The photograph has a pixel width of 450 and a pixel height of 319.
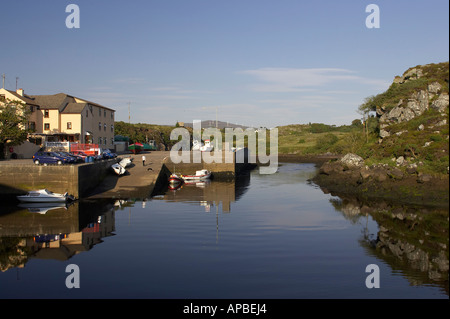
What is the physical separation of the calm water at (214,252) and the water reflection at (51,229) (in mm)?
75

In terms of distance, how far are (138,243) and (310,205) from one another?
19472 millimetres

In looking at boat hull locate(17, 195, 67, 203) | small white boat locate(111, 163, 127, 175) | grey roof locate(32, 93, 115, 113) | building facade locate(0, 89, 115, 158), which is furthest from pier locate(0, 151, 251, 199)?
grey roof locate(32, 93, 115, 113)

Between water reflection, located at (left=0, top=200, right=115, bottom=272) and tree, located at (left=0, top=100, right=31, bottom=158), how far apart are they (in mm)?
17477

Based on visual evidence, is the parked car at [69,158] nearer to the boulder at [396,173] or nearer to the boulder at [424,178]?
the boulder at [396,173]

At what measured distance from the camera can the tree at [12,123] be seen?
5103 centimetres

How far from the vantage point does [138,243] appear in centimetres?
2386

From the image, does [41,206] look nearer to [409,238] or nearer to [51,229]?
[51,229]

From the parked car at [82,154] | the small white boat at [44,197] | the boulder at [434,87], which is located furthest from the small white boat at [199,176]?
the boulder at [434,87]

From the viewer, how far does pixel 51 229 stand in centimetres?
2827

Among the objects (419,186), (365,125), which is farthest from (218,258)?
(365,125)

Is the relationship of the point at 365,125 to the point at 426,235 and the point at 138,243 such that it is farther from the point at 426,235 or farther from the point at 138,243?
the point at 138,243

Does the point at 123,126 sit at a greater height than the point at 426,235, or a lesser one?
greater

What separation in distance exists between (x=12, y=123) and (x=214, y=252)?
4233 cm
